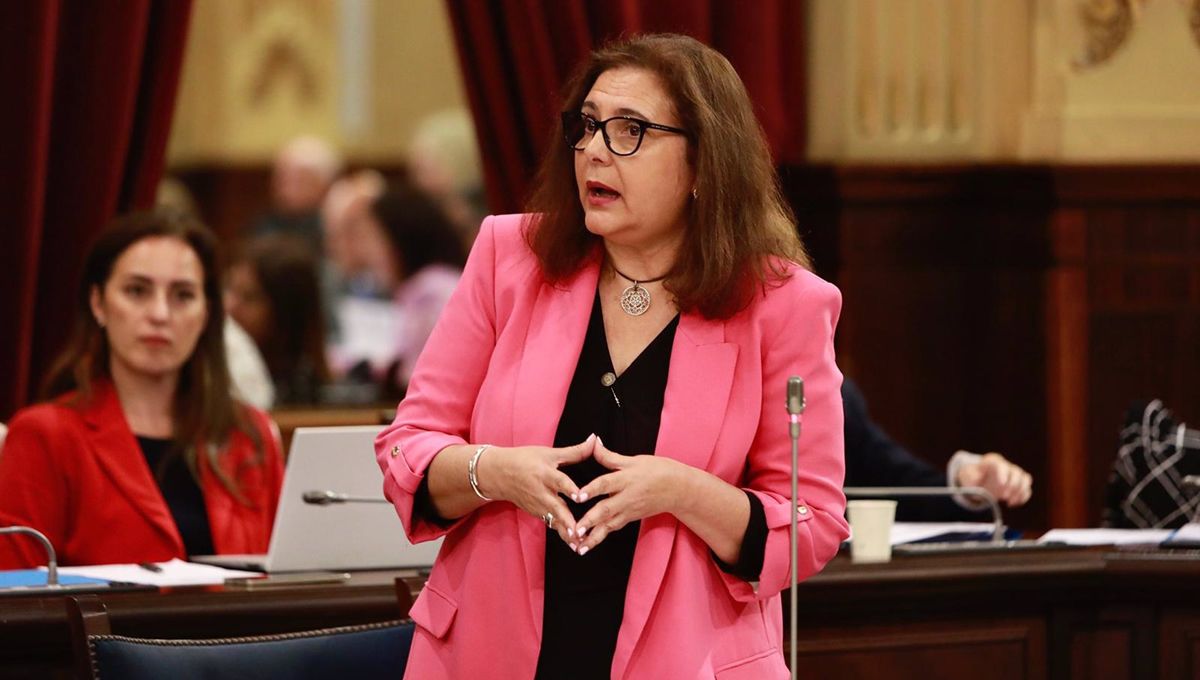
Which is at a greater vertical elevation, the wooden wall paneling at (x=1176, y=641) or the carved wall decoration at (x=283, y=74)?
the carved wall decoration at (x=283, y=74)

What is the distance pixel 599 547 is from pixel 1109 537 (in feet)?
6.15

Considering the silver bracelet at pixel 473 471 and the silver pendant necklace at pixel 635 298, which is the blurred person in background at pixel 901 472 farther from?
the silver bracelet at pixel 473 471

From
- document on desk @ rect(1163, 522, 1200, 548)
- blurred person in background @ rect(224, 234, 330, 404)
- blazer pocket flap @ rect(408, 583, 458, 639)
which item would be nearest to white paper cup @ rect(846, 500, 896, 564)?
document on desk @ rect(1163, 522, 1200, 548)

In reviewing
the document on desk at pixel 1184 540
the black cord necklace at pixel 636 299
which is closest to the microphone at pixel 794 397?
the black cord necklace at pixel 636 299

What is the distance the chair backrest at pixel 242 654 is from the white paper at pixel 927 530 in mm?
1347

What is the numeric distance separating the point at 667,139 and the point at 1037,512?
3265mm

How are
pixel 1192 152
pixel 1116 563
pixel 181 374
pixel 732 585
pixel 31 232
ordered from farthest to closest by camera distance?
pixel 1192 152 < pixel 31 232 < pixel 181 374 < pixel 1116 563 < pixel 732 585

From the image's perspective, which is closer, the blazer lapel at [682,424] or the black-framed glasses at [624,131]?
the blazer lapel at [682,424]

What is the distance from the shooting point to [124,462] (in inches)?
152

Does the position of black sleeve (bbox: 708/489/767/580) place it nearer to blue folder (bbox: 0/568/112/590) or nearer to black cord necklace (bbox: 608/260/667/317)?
black cord necklace (bbox: 608/260/667/317)

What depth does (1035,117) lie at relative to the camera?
5344 mm

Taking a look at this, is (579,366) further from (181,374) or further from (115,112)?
(115,112)

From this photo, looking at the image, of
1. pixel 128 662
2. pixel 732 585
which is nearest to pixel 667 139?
pixel 732 585

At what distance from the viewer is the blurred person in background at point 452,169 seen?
1032 cm
